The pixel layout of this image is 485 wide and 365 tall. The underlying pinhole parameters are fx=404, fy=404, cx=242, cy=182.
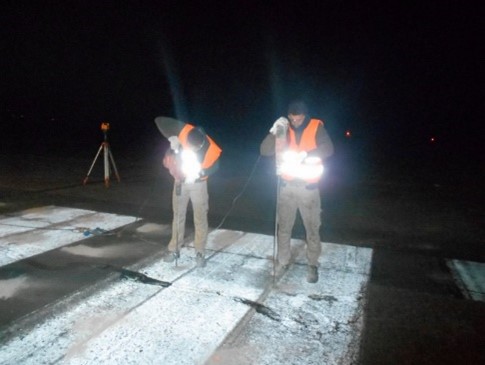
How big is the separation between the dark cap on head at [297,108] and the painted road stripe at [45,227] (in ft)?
12.2

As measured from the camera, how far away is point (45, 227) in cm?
655

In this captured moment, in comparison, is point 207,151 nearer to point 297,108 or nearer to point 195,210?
point 195,210

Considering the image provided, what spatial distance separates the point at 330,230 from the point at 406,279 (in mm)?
2390

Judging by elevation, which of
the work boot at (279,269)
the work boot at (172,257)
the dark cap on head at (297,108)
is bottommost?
the work boot at (279,269)

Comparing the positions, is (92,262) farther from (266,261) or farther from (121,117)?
(121,117)

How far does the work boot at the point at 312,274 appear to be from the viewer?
4.63 m

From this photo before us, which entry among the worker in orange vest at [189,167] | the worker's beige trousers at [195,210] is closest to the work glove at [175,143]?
the worker in orange vest at [189,167]

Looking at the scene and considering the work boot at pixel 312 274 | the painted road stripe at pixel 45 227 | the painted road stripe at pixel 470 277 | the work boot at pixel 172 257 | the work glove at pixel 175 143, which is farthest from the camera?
the painted road stripe at pixel 45 227

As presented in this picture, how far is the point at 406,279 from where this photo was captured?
4.90m

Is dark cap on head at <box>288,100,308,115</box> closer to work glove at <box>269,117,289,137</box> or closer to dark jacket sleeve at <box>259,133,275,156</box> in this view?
work glove at <box>269,117,289,137</box>

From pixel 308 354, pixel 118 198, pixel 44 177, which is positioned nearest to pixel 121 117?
pixel 44 177

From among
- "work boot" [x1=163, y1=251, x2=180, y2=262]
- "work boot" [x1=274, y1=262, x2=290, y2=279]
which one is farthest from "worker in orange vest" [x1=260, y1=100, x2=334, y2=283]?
"work boot" [x1=163, y1=251, x2=180, y2=262]

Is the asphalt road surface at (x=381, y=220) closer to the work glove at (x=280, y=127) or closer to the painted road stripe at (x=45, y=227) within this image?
the painted road stripe at (x=45, y=227)

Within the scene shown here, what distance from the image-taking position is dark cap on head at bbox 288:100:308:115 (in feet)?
14.5
